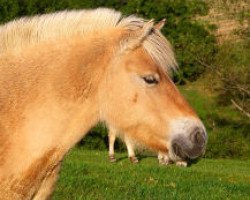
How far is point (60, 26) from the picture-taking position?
5.50m

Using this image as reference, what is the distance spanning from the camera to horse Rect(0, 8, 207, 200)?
5.10 meters

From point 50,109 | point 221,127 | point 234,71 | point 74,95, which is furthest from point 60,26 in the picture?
point 234,71

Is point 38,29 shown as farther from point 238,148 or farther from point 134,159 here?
point 238,148

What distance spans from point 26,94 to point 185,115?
1415mm

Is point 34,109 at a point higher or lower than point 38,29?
lower

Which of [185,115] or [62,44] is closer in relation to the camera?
[185,115]

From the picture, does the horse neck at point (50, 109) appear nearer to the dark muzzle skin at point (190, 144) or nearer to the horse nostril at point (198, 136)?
the dark muzzle skin at point (190, 144)

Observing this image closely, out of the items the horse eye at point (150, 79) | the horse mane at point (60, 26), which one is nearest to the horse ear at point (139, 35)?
the horse mane at point (60, 26)

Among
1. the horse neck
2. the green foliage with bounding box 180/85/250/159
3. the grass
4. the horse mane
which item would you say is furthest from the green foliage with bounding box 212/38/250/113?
the horse neck

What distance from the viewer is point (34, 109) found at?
520cm

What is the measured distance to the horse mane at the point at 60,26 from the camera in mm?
5449

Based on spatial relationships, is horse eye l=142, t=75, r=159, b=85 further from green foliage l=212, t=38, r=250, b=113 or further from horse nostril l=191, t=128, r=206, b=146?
green foliage l=212, t=38, r=250, b=113

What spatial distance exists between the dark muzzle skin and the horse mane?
71 cm

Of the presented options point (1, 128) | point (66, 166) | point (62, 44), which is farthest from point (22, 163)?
point (66, 166)
